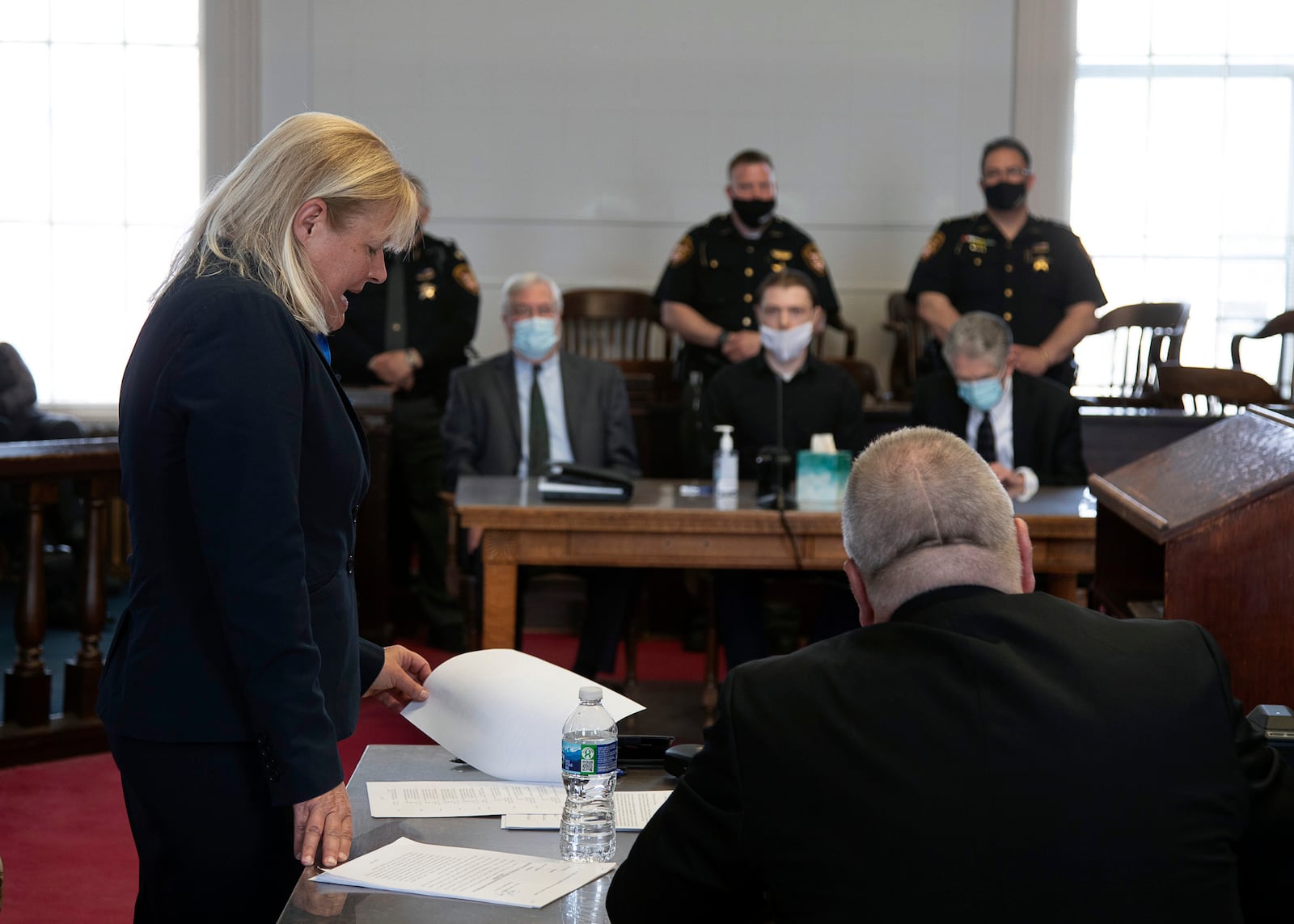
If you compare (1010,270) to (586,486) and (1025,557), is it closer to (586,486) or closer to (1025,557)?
(586,486)

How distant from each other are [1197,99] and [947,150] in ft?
4.49

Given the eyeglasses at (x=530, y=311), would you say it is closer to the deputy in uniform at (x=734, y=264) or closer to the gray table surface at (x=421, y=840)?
the deputy in uniform at (x=734, y=264)

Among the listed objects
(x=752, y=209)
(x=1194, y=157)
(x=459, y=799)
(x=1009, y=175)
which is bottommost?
(x=459, y=799)

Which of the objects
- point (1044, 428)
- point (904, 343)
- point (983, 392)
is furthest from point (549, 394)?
point (904, 343)

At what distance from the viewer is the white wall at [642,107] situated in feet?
24.0

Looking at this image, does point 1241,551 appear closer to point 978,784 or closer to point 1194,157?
point 978,784

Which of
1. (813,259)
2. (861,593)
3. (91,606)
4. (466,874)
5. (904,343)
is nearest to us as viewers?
(861,593)

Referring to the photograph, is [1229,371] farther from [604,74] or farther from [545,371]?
[604,74]

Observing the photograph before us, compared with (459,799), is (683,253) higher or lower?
higher

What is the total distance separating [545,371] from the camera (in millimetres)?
4762

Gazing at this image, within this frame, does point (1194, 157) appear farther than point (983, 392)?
Yes

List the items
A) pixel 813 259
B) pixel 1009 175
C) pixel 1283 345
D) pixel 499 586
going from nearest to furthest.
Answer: pixel 499 586, pixel 1009 175, pixel 813 259, pixel 1283 345

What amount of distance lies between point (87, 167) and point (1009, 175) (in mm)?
4799

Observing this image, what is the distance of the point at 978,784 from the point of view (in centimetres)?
113
